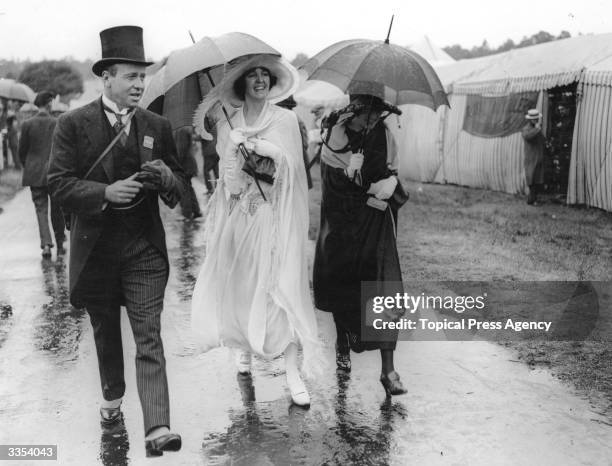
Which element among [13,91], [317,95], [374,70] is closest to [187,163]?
[374,70]

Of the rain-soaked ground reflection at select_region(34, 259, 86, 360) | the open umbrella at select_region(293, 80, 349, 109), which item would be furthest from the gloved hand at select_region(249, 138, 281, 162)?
the open umbrella at select_region(293, 80, 349, 109)

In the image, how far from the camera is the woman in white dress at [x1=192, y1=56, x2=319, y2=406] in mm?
5070

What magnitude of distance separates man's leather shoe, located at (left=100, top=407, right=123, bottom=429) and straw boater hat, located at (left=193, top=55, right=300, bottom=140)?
1845 millimetres

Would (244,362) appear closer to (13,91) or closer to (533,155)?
(533,155)

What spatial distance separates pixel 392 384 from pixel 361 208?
114 cm

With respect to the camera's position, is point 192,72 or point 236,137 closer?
point 192,72

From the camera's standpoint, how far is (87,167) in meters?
4.27

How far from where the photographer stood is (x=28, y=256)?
10.7 metres

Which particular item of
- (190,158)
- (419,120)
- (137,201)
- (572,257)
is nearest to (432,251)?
(572,257)

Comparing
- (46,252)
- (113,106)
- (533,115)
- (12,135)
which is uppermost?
(113,106)

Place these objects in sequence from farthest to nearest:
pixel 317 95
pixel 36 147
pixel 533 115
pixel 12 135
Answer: pixel 317 95 < pixel 12 135 < pixel 533 115 < pixel 36 147

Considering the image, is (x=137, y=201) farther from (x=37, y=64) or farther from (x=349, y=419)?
(x=37, y=64)

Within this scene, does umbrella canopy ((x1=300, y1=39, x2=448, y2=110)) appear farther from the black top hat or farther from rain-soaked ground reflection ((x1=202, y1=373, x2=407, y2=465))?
rain-soaked ground reflection ((x1=202, y1=373, x2=407, y2=465))

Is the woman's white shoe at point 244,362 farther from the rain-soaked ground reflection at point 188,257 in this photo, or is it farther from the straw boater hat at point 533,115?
the straw boater hat at point 533,115
